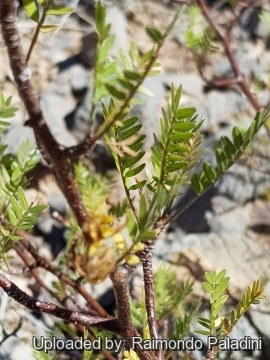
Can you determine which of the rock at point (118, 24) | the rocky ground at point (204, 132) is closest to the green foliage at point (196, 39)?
the rocky ground at point (204, 132)

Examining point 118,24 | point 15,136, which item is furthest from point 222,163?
point 118,24

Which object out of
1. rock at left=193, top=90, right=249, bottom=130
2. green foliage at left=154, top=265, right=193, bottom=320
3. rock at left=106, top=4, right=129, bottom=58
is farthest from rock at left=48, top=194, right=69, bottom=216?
rock at left=106, top=4, right=129, bottom=58

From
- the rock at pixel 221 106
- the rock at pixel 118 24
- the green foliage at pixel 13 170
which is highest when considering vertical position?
the rock at pixel 118 24

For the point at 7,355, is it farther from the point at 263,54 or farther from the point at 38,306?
the point at 263,54

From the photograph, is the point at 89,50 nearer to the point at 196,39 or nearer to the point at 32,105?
the point at 196,39

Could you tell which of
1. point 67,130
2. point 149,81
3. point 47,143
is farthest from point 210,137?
point 47,143

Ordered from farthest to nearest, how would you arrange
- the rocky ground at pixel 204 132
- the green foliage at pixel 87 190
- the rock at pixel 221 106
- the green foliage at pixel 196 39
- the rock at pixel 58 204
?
the rock at pixel 221 106, the rock at pixel 58 204, the rocky ground at pixel 204 132, the green foliage at pixel 196 39, the green foliage at pixel 87 190

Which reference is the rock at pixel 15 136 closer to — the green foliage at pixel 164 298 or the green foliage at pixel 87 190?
the green foliage at pixel 87 190
